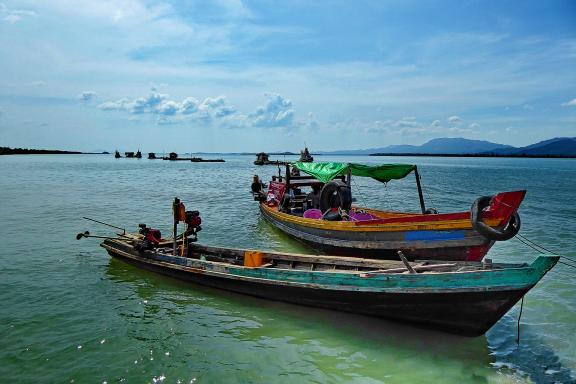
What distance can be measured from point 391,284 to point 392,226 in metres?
3.89

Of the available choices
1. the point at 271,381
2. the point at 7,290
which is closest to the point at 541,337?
the point at 271,381

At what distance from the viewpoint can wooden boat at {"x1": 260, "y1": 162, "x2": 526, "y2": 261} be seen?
28.9 feet

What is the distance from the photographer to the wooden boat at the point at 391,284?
6996mm

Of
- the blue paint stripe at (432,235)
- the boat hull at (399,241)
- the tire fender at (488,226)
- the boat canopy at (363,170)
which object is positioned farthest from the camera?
the boat canopy at (363,170)

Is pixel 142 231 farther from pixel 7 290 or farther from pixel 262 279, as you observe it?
pixel 262 279

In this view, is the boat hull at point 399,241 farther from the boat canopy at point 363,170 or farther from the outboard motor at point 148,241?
the outboard motor at point 148,241

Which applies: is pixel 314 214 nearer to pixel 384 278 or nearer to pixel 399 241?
pixel 399 241

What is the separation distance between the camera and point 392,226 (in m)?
11.5

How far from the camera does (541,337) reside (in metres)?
8.50

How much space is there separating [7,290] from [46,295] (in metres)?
1.35

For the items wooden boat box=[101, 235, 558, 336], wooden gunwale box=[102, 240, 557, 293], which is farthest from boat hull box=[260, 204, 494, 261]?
wooden gunwale box=[102, 240, 557, 293]

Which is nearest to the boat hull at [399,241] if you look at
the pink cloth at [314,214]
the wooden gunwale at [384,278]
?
the pink cloth at [314,214]

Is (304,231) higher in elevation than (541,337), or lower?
higher

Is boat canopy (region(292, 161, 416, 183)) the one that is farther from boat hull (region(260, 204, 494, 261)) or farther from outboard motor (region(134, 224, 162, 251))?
outboard motor (region(134, 224, 162, 251))
